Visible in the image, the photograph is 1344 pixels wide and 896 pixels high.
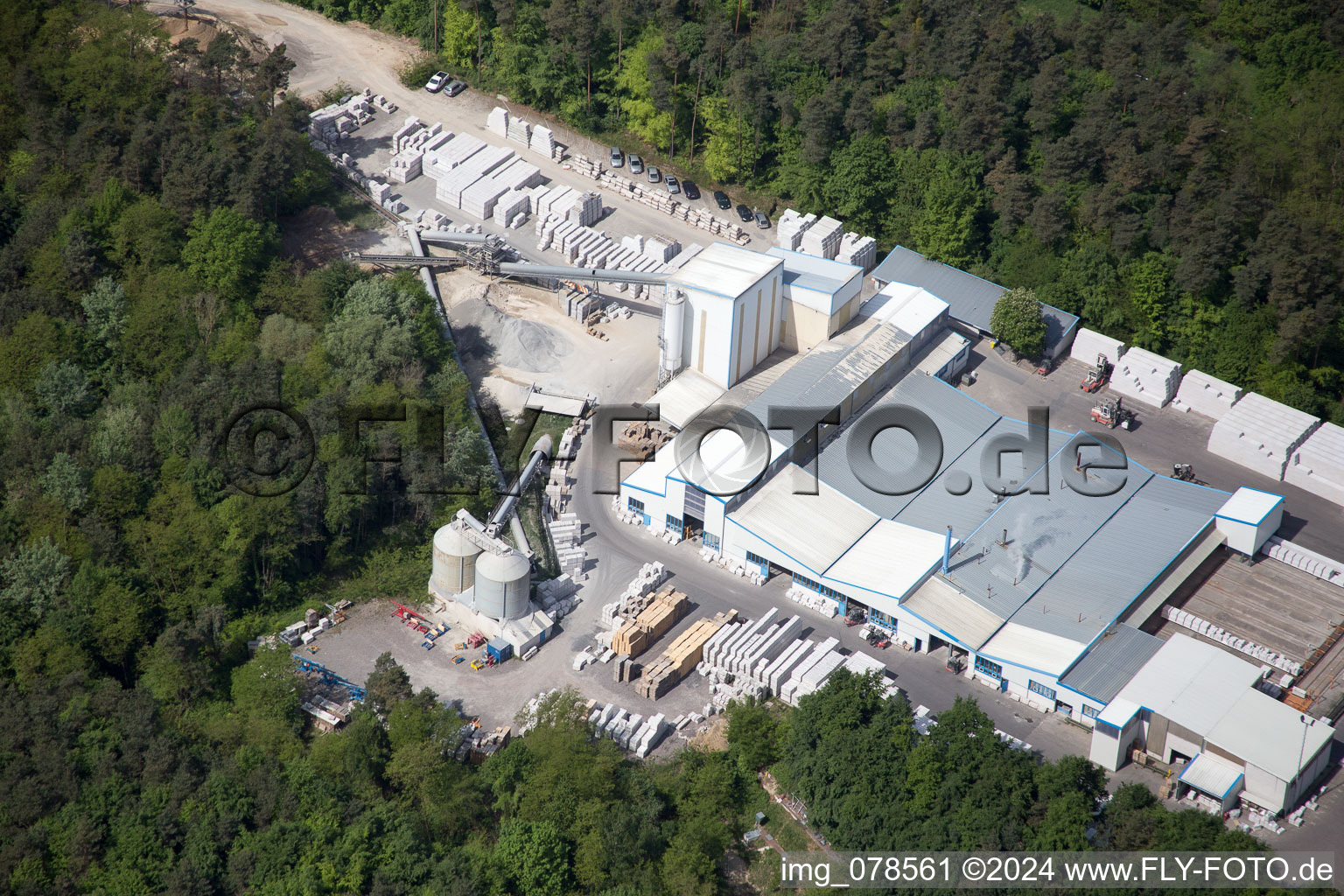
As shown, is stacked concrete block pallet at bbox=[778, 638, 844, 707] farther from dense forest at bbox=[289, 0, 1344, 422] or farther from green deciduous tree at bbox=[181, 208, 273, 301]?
green deciduous tree at bbox=[181, 208, 273, 301]

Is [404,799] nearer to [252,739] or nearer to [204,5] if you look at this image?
[252,739]

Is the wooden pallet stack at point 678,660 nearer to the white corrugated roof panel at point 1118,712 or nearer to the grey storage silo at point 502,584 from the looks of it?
Answer: the grey storage silo at point 502,584

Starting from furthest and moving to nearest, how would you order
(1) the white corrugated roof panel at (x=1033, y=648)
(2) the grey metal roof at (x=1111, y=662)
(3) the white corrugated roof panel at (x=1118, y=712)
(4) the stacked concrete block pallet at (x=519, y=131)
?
1. (4) the stacked concrete block pallet at (x=519, y=131)
2. (1) the white corrugated roof panel at (x=1033, y=648)
3. (2) the grey metal roof at (x=1111, y=662)
4. (3) the white corrugated roof panel at (x=1118, y=712)

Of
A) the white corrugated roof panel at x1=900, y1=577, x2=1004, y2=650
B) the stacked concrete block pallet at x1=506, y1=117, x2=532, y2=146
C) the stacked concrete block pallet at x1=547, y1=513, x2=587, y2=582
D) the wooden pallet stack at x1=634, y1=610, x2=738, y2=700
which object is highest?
the stacked concrete block pallet at x1=506, y1=117, x2=532, y2=146

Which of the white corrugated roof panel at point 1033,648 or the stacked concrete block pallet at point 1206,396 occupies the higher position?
the stacked concrete block pallet at point 1206,396

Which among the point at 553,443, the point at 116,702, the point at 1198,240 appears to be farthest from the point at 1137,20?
the point at 116,702

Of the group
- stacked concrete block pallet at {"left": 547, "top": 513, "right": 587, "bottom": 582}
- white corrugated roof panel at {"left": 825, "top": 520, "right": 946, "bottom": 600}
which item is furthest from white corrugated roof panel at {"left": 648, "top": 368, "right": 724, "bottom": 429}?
white corrugated roof panel at {"left": 825, "top": 520, "right": 946, "bottom": 600}

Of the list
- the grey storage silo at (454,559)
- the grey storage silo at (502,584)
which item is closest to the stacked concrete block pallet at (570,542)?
the grey storage silo at (502,584)
